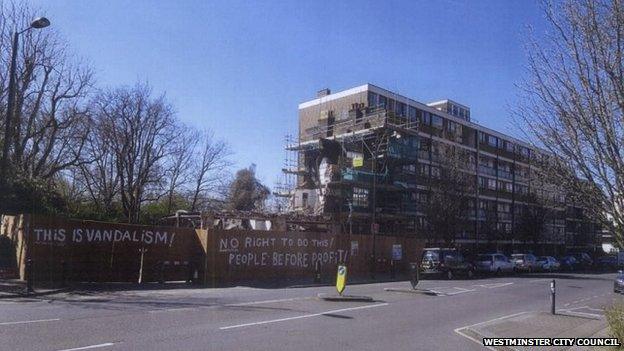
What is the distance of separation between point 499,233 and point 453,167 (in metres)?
20.2

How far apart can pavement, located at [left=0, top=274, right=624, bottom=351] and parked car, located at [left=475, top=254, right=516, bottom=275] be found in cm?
2011

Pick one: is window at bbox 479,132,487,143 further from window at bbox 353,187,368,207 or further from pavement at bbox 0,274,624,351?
pavement at bbox 0,274,624,351

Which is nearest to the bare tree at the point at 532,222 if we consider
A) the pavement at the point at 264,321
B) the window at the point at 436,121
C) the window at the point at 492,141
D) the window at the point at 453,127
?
the window at the point at 453,127

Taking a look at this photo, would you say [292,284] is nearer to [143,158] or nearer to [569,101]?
[569,101]

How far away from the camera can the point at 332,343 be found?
10117 mm

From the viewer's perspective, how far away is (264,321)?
41.0 feet

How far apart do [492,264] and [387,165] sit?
45.6 ft

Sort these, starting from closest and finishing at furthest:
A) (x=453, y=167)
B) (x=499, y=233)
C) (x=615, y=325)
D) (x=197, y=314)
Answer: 1. (x=615, y=325)
2. (x=197, y=314)
3. (x=453, y=167)
4. (x=499, y=233)

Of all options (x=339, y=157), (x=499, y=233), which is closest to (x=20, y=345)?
(x=339, y=157)

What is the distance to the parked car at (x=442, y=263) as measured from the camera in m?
34.8

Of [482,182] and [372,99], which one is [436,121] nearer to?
[372,99]

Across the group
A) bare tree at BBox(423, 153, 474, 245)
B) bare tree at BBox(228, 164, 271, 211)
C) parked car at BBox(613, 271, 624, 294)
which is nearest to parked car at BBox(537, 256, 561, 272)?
bare tree at BBox(423, 153, 474, 245)

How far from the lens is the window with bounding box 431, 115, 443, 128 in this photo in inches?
2413

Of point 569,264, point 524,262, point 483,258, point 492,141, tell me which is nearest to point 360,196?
point 483,258
